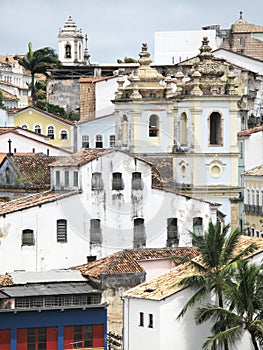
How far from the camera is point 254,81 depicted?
121 m

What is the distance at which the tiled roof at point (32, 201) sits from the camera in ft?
246

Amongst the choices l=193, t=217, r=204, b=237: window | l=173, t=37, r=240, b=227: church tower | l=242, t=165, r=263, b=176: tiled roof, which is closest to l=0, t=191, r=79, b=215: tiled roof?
l=193, t=217, r=204, b=237: window

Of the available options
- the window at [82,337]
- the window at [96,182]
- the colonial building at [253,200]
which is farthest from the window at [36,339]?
the colonial building at [253,200]

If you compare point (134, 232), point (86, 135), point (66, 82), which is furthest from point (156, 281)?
point (66, 82)

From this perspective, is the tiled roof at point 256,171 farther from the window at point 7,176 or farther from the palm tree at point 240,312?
the palm tree at point 240,312

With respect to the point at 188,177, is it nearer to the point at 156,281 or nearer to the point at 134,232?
the point at 134,232

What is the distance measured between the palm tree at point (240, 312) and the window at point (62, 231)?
13415 millimetres

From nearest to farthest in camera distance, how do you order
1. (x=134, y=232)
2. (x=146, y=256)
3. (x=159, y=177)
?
(x=146, y=256), (x=134, y=232), (x=159, y=177)

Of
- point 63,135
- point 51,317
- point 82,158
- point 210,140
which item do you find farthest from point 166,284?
point 63,135

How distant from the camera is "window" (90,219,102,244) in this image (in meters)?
75.5

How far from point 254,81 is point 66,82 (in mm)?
14795

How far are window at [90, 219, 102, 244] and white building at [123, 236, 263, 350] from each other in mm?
11629

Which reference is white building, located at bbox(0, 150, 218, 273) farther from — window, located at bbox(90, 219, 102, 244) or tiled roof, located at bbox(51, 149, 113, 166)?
tiled roof, located at bbox(51, 149, 113, 166)

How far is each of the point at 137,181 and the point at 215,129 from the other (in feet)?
38.9
